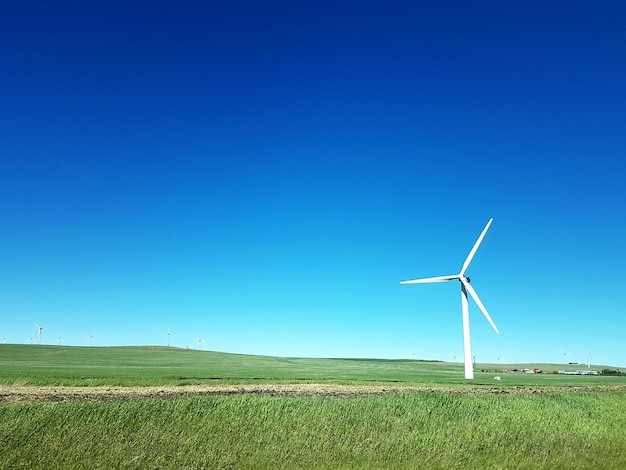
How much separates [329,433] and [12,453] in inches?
492

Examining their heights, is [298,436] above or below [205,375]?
above

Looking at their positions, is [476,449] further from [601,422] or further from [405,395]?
[601,422]

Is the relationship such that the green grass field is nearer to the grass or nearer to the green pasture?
the grass

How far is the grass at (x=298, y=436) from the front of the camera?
60.9ft

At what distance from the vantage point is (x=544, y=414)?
30.5 m

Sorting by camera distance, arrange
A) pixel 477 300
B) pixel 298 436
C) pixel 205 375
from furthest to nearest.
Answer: pixel 477 300, pixel 205 375, pixel 298 436

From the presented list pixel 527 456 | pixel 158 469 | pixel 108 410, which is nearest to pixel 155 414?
pixel 108 410

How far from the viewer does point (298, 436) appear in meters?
22.0

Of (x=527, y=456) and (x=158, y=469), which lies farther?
(x=527, y=456)

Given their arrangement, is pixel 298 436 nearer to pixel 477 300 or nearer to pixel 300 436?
pixel 300 436

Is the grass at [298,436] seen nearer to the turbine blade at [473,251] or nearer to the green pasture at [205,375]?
the green pasture at [205,375]

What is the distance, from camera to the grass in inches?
731

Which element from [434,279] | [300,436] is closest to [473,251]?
[434,279]

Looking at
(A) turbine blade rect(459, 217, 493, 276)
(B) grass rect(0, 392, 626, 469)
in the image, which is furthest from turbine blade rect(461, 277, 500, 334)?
(B) grass rect(0, 392, 626, 469)
